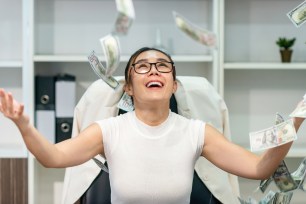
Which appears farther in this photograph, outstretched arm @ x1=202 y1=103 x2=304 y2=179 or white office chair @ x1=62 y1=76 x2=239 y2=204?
white office chair @ x1=62 y1=76 x2=239 y2=204

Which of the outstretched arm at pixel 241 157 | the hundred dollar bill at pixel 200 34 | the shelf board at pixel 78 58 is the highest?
the hundred dollar bill at pixel 200 34

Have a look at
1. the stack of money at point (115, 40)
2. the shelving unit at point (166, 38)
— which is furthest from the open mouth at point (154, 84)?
the shelving unit at point (166, 38)

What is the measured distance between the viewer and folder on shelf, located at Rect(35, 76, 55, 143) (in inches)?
121

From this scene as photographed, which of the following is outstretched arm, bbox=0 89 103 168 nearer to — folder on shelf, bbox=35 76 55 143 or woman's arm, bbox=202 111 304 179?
woman's arm, bbox=202 111 304 179

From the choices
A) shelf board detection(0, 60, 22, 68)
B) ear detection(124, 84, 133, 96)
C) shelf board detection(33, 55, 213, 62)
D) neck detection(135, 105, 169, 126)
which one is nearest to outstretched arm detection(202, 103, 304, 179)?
neck detection(135, 105, 169, 126)

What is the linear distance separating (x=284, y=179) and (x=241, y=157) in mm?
140

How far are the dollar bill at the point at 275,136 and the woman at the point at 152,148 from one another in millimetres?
122

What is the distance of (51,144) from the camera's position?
161 cm

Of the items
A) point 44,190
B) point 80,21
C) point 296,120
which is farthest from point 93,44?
point 296,120

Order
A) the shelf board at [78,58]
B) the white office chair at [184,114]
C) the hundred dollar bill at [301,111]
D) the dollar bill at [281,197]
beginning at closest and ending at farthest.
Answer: the hundred dollar bill at [301,111]
the dollar bill at [281,197]
the white office chair at [184,114]
the shelf board at [78,58]

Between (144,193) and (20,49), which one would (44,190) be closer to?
(20,49)

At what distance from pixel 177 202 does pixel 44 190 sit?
1879 millimetres

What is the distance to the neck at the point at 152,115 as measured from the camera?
1734mm

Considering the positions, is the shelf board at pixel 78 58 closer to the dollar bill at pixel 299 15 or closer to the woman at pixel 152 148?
the woman at pixel 152 148
